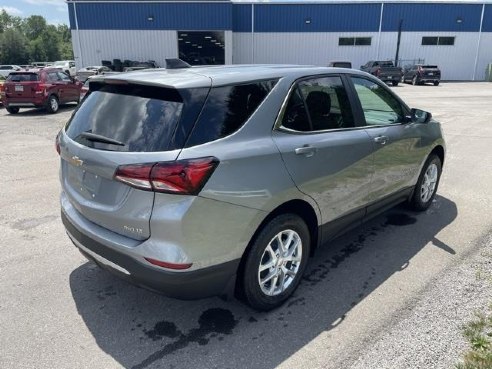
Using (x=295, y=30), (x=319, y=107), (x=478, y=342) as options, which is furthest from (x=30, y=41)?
(x=478, y=342)

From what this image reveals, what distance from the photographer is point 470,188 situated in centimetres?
620

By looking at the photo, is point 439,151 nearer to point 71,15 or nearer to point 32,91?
point 32,91

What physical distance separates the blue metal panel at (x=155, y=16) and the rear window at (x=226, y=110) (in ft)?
114

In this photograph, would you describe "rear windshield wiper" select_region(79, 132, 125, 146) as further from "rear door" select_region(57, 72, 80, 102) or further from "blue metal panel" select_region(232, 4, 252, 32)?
"blue metal panel" select_region(232, 4, 252, 32)

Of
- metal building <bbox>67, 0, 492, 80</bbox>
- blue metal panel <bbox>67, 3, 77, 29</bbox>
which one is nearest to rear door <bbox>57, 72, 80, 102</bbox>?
metal building <bbox>67, 0, 492, 80</bbox>

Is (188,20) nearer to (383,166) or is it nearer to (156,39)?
(156,39)

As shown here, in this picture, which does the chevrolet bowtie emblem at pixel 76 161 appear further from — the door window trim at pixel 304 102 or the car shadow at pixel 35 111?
the car shadow at pixel 35 111

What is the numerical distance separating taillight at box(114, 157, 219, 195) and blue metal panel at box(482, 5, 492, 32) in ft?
143

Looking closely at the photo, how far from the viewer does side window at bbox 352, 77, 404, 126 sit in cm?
393

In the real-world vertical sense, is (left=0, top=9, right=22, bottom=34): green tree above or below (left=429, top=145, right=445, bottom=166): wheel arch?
above

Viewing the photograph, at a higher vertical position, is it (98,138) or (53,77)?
(98,138)

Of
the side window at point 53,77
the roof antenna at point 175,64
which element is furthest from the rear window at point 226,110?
the side window at point 53,77

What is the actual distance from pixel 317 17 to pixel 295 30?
2.24 meters

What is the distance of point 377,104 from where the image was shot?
14.1 feet
